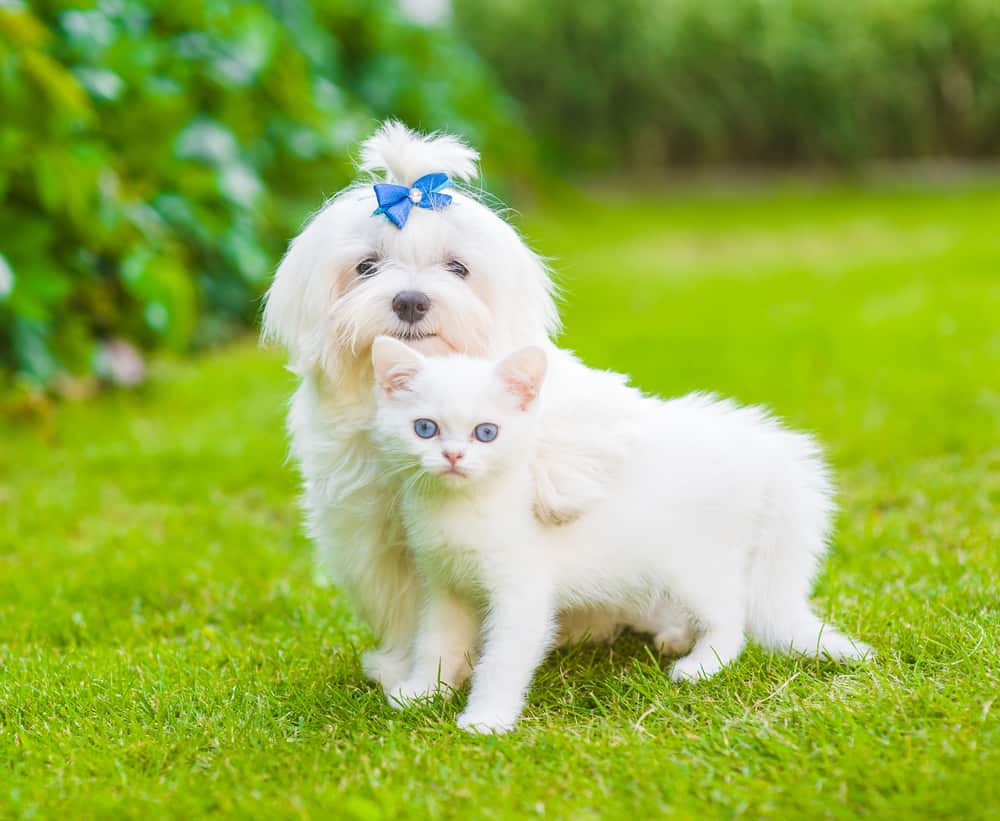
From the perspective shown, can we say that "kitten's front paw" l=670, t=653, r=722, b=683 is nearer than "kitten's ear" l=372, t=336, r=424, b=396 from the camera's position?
No

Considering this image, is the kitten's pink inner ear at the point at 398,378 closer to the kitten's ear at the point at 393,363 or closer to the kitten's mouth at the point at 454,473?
the kitten's ear at the point at 393,363

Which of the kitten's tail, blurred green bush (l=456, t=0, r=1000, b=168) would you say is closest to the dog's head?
the kitten's tail

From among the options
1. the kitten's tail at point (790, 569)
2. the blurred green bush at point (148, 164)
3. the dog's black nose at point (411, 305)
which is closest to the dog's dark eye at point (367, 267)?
the dog's black nose at point (411, 305)

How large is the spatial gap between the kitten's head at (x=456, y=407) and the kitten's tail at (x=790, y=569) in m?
0.68

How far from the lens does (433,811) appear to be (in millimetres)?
2107

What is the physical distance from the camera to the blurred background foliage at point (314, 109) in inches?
213

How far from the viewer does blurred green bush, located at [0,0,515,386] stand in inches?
203

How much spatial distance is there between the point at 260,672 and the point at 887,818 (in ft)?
4.96

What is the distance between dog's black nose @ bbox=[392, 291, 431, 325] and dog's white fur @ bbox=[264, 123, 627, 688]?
0.5 inches

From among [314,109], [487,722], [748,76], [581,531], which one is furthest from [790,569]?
[748,76]

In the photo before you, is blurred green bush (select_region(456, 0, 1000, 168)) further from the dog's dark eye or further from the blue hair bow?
the dog's dark eye

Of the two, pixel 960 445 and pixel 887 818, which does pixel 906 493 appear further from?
pixel 887 818

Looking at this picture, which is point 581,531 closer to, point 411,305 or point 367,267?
point 411,305

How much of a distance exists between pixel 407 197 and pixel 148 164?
12.7ft
